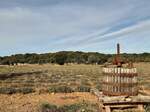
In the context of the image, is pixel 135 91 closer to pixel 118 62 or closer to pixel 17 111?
pixel 118 62

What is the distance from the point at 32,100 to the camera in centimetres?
1848

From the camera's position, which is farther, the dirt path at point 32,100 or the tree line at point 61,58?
the tree line at point 61,58

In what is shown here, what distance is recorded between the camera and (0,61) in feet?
416

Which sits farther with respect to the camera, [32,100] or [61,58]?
[61,58]

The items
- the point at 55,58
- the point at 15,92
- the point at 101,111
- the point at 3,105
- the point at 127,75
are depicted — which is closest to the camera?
the point at 127,75

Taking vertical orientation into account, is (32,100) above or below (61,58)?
below

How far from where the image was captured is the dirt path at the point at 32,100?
15.8 metres

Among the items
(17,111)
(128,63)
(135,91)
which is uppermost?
(128,63)

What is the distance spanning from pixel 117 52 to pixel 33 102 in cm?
630

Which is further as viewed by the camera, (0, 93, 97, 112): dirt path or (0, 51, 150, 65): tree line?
(0, 51, 150, 65): tree line

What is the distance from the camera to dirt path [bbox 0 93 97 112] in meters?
15.8

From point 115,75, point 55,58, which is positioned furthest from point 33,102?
point 55,58

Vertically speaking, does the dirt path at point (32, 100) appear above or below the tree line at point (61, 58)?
below

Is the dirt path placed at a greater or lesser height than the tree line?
lesser
